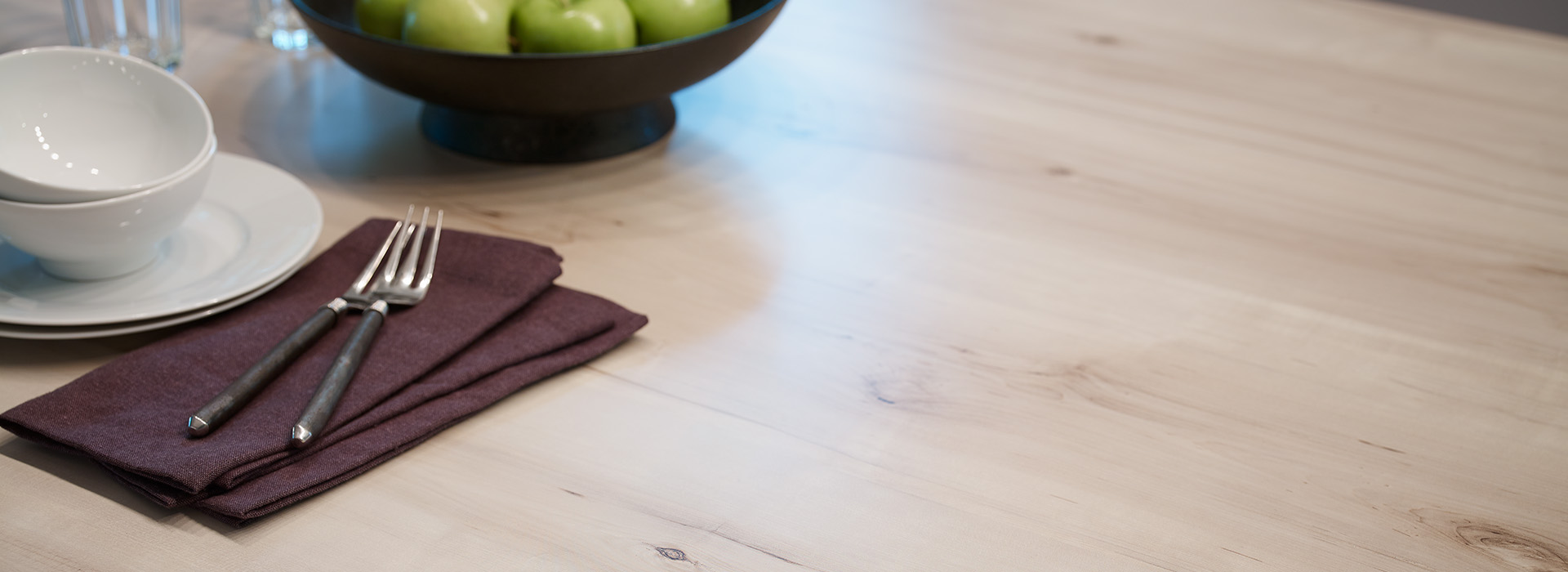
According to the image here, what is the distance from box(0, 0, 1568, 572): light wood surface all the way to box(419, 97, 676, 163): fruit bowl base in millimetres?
17

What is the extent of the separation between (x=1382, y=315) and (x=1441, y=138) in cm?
39

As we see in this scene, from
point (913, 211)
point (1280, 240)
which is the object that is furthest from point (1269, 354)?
point (913, 211)

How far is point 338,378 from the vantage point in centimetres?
63

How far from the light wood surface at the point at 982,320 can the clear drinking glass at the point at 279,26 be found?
0.10ft

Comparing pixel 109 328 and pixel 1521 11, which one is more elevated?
pixel 109 328

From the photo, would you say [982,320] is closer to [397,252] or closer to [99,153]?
[397,252]

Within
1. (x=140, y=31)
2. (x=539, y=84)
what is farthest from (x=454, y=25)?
(x=140, y=31)

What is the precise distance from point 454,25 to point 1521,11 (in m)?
2.24

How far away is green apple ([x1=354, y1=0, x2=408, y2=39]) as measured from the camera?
920mm

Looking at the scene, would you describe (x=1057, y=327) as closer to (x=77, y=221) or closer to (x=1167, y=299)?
(x=1167, y=299)

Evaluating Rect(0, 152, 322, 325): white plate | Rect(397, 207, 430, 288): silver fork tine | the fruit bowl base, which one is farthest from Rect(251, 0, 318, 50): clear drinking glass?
Rect(397, 207, 430, 288): silver fork tine

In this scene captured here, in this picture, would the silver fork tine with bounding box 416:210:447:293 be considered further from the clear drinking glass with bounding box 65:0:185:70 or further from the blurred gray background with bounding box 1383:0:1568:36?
the blurred gray background with bounding box 1383:0:1568:36

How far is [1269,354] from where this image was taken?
30.5 inches

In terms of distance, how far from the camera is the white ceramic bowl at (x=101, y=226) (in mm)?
637
